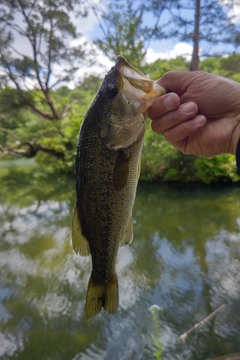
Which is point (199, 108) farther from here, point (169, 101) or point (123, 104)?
point (123, 104)

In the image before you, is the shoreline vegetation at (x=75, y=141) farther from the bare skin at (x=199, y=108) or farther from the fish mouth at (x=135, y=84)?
the fish mouth at (x=135, y=84)

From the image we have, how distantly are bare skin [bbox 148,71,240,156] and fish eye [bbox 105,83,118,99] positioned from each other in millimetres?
331

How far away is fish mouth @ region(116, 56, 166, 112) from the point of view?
5.25ft

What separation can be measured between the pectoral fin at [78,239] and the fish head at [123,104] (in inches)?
20.0

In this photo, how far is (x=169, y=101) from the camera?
1.77 metres

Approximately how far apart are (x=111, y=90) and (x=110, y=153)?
1.19 feet

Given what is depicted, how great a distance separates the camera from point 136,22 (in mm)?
16125

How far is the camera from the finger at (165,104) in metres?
1.76

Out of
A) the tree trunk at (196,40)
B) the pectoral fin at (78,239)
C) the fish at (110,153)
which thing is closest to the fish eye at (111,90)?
the fish at (110,153)

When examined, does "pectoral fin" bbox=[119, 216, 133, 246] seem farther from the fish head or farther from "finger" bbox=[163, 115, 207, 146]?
"finger" bbox=[163, 115, 207, 146]

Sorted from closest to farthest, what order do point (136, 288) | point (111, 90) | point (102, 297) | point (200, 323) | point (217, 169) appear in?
point (111, 90) → point (102, 297) → point (200, 323) → point (136, 288) → point (217, 169)

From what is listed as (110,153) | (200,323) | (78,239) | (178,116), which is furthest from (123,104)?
(200,323)

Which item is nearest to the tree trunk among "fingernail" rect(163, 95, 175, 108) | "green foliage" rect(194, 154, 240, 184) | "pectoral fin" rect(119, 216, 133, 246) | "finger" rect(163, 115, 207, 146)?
"green foliage" rect(194, 154, 240, 184)

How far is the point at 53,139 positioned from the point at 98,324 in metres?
17.7
